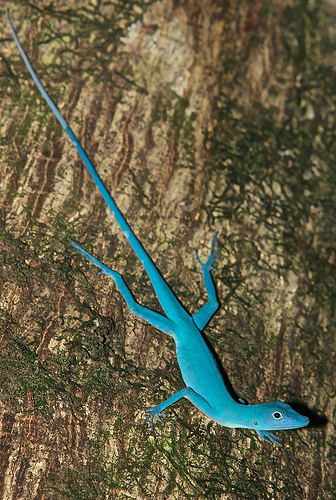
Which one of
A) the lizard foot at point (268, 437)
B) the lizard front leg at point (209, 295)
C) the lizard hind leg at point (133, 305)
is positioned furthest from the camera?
the lizard front leg at point (209, 295)

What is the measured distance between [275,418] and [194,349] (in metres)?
0.71

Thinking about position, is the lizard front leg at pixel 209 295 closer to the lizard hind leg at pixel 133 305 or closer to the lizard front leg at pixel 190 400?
the lizard hind leg at pixel 133 305

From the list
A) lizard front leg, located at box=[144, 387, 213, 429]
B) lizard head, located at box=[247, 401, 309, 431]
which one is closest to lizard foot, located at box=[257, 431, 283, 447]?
lizard head, located at box=[247, 401, 309, 431]

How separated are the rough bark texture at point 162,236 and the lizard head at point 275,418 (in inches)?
9.2

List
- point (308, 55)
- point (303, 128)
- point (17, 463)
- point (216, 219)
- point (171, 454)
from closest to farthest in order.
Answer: point (17, 463), point (171, 454), point (216, 219), point (303, 128), point (308, 55)

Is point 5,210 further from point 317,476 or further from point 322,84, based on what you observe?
point 322,84

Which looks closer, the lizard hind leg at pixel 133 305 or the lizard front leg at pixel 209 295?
the lizard hind leg at pixel 133 305

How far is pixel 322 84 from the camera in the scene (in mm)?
4723

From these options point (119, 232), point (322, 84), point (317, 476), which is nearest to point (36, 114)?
point (119, 232)

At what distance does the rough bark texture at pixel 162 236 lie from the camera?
2.84 metres

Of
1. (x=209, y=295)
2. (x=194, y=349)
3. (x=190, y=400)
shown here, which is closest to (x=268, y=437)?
(x=190, y=400)

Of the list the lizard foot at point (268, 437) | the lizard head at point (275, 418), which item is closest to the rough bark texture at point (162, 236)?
the lizard foot at point (268, 437)

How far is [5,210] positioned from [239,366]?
2022 mm

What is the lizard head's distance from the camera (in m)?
2.94
